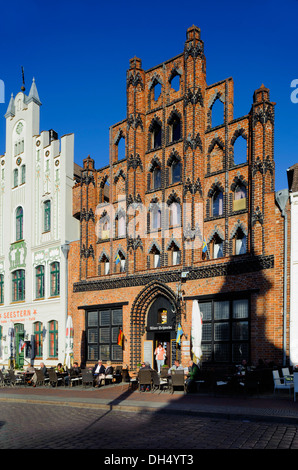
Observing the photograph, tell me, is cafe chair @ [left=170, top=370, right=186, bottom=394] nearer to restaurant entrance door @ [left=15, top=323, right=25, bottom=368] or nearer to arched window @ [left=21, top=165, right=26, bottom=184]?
restaurant entrance door @ [left=15, top=323, right=25, bottom=368]

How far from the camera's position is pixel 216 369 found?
22891 millimetres

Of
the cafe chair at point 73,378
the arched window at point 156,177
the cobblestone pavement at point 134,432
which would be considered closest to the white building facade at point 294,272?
the cobblestone pavement at point 134,432

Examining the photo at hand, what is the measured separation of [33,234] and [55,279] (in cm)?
375

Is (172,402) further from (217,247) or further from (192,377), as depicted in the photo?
(217,247)

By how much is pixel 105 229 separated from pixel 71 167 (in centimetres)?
509

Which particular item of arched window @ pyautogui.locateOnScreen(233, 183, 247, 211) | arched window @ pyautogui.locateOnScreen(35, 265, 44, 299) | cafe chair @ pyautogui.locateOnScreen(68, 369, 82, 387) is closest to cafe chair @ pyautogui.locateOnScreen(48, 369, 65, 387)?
cafe chair @ pyautogui.locateOnScreen(68, 369, 82, 387)

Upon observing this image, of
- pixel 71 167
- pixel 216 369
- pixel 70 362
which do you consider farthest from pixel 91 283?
pixel 216 369

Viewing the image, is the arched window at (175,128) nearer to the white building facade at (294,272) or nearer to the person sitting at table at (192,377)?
the white building facade at (294,272)

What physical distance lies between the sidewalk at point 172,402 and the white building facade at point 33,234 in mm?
9139

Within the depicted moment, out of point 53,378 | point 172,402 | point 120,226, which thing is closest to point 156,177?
point 120,226

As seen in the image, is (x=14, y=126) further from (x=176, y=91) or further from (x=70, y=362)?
(x=70, y=362)

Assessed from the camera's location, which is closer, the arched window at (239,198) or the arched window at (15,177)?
the arched window at (239,198)

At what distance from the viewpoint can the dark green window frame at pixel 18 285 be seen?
35094 millimetres

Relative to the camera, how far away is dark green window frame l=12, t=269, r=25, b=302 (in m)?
35.1
